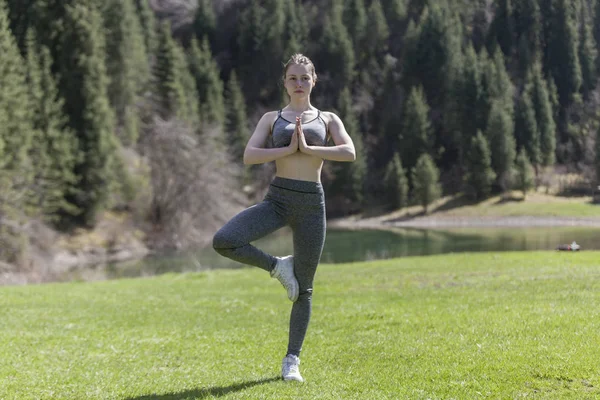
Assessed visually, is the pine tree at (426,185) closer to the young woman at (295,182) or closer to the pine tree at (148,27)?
the pine tree at (148,27)

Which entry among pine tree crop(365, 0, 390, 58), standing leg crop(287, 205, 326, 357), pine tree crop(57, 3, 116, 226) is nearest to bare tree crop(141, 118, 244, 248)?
pine tree crop(57, 3, 116, 226)

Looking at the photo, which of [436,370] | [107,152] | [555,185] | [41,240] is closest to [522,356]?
[436,370]

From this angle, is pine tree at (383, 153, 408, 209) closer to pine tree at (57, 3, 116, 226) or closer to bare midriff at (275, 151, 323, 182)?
pine tree at (57, 3, 116, 226)

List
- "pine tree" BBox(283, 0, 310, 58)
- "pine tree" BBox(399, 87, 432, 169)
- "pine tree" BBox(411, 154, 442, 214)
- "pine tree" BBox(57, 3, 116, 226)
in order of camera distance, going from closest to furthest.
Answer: "pine tree" BBox(57, 3, 116, 226) < "pine tree" BBox(411, 154, 442, 214) < "pine tree" BBox(399, 87, 432, 169) < "pine tree" BBox(283, 0, 310, 58)

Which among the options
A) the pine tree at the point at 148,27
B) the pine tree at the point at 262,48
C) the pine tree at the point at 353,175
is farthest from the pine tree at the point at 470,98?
the pine tree at the point at 148,27

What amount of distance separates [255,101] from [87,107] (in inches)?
2047

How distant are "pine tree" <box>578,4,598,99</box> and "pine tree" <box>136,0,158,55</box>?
70.6m

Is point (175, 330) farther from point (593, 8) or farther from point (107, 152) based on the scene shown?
point (593, 8)

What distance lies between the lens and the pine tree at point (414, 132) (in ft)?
281

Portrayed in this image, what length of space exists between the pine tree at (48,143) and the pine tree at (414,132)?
171ft

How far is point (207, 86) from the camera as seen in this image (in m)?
77.3

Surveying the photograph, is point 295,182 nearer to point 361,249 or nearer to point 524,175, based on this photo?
point 361,249

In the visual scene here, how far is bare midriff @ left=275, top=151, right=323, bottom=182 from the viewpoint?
5.59m

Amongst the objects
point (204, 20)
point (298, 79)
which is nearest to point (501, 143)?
point (204, 20)
